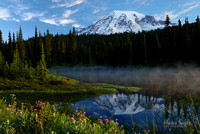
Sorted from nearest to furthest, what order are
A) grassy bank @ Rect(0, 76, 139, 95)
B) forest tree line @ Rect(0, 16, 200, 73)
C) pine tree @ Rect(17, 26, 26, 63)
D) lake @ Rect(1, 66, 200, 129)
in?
lake @ Rect(1, 66, 200, 129) < grassy bank @ Rect(0, 76, 139, 95) < forest tree line @ Rect(0, 16, 200, 73) < pine tree @ Rect(17, 26, 26, 63)

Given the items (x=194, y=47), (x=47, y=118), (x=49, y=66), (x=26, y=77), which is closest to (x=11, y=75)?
(x=26, y=77)

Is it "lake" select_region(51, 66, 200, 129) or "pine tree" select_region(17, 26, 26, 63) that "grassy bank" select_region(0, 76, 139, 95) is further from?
"pine tree" select_region(17, 26, 26, 63)

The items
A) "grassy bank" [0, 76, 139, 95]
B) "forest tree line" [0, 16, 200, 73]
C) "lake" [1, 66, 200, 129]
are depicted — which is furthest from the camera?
"forest tree line" [0, 16, 200, 73]

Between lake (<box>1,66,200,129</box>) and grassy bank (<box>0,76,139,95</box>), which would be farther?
grassy bank (<box>0,76,139,95</box>)

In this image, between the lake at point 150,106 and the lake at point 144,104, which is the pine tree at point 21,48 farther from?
the lake at point 150,106

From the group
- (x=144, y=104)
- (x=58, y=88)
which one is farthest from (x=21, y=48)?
(x=144, y=104)

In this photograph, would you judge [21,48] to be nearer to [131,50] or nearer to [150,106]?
[131,50]

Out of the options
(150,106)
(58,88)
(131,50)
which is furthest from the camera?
(131,50)

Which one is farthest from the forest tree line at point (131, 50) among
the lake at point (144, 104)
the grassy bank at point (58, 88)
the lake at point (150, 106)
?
the lake at point (150, 106)

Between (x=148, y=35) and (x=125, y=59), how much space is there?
17.0 metres

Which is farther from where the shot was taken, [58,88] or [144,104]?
[58,88]

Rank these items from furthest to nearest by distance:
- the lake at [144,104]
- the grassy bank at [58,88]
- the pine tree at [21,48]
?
the pine tree at [21,48] < the grassy bank at [58,88] < the lake at [144,104]

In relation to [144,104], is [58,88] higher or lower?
higher

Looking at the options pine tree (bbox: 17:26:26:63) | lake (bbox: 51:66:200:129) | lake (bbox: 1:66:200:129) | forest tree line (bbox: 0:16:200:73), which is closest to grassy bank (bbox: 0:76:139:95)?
lake (bbox: 1:66:200:129)
